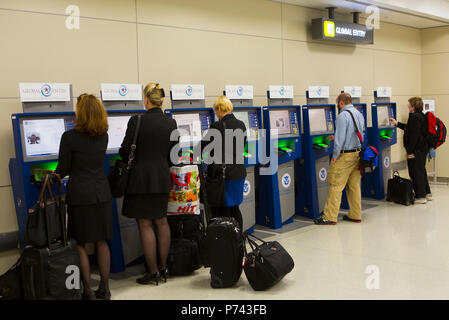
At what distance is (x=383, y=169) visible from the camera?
24.5ft

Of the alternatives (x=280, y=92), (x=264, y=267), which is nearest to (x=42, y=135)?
(x=264, y=267)

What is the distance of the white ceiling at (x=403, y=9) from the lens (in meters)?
6.82

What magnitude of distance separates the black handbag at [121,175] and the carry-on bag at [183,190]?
416 millimetres

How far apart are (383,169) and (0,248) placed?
215 inches

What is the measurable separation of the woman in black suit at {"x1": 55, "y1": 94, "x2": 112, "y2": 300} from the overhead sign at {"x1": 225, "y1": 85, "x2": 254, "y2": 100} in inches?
81.1

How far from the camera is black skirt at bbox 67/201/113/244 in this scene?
3381 mm

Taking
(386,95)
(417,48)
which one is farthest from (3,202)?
(417,48)

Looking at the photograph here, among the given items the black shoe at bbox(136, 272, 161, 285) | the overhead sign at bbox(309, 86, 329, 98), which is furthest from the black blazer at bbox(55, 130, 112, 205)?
the overhead sign at bbox(309, 86, 329, 98)

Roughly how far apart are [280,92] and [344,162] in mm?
1109

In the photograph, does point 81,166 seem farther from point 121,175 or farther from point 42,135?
point 42,135

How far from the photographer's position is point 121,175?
367cm

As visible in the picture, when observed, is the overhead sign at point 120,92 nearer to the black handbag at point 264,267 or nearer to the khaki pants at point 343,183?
the black handbag at point 264,267

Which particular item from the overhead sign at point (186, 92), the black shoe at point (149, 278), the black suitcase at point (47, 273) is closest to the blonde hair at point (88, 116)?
the black suitcase at point (47, 273)

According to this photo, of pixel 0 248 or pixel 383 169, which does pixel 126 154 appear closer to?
pixel 0 248
